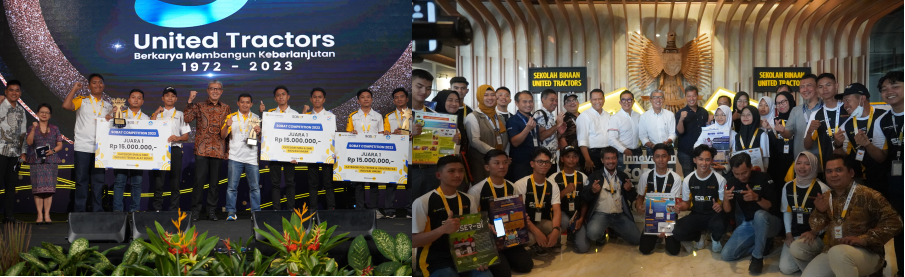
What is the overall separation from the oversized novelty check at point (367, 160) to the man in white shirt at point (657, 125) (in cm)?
189

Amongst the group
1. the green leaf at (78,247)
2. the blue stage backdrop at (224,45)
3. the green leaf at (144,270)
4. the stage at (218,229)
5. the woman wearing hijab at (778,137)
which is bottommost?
the stage at (218,229)

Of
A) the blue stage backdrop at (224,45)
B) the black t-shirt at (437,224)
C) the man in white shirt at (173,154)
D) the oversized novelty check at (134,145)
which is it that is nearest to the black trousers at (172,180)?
the man in white shirt at (173,154)

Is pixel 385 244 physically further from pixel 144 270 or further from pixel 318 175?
pixel 318 175

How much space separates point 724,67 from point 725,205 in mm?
561

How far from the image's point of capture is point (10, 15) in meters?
4.28

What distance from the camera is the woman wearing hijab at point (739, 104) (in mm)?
2293

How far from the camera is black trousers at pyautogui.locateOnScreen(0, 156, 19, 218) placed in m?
4.34

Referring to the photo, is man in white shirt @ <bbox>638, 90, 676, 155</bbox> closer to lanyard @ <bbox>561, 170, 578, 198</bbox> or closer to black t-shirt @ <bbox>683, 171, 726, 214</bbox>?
black t-shirt @ <bbox>683, 171, 726, 214</bbox>

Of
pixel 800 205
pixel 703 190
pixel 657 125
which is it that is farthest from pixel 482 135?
pixel 800 205

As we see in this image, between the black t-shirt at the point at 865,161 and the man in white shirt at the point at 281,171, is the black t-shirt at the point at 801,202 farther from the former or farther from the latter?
the man in white shirt at the point at 281,171

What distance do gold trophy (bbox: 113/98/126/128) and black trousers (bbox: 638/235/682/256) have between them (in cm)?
367

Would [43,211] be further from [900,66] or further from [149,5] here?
[900,66]

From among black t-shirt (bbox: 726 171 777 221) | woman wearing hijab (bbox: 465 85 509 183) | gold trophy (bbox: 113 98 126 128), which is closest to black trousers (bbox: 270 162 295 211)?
gold trophy (bbox: 113 98 126 128)

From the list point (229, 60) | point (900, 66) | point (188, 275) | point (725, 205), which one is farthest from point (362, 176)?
point (900, 66)
